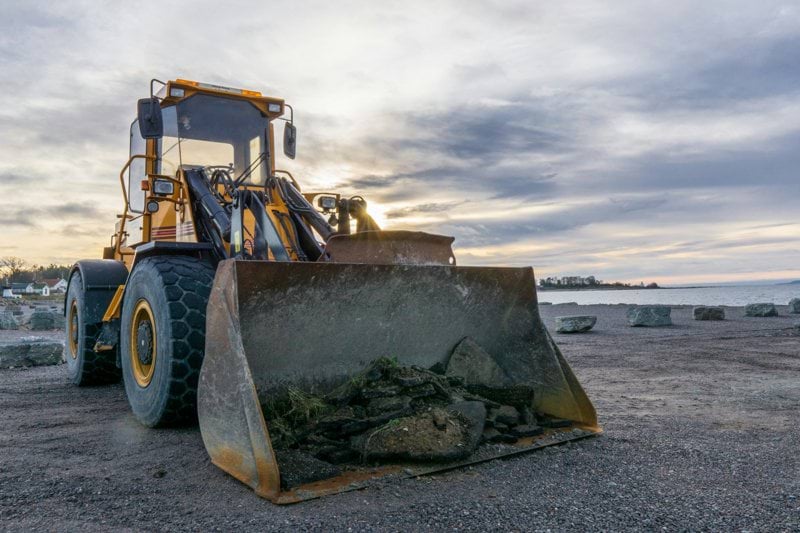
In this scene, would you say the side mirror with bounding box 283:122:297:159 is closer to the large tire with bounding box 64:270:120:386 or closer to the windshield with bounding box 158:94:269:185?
the windshield with bounding box 158:94:269:185

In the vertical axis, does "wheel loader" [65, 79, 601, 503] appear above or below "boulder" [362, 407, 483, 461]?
above

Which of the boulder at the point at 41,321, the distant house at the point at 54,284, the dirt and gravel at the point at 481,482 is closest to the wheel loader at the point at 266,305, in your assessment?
the dirt and gravel at the point at 481,482

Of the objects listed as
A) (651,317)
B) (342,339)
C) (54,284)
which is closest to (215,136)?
(342,339)

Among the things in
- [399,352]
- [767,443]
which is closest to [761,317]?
[767,443]

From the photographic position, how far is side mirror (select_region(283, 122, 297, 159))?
6.55 metres

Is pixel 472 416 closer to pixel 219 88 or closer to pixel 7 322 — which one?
pixel 219 88

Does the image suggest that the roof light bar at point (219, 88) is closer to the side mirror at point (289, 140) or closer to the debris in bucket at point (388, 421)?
the side mirror at point (289, 140)

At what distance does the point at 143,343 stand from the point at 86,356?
246cm

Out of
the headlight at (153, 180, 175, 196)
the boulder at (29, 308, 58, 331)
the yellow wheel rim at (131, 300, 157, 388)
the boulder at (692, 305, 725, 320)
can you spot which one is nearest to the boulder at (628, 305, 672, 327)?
the boulder at (692, 305, 725, 320)

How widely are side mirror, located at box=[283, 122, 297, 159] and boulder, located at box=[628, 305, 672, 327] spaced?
12.6m

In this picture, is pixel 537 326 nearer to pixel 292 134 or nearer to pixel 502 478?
pixel 502 478

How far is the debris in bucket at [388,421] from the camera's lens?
3654mm

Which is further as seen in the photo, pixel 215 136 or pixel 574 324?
pixel 574 324

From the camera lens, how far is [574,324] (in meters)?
15.0
